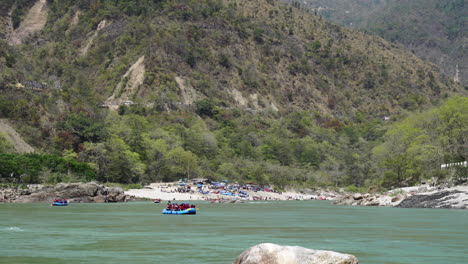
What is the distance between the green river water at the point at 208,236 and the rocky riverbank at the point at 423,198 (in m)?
12.8

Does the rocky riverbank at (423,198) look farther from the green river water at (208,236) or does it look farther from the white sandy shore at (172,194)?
the white sandy shore at (172,194)

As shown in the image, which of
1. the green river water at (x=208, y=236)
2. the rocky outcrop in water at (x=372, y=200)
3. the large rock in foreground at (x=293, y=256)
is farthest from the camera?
the rocky outcrop in water at (x=372, y=200)

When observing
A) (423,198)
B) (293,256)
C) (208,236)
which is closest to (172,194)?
(423,198)

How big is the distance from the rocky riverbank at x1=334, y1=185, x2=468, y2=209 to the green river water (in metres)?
12.8

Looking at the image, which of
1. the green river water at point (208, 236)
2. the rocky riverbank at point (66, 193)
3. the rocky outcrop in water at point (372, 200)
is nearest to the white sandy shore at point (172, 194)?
the rocky riverbank at point (66, 193)

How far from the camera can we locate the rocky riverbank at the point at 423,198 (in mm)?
93537

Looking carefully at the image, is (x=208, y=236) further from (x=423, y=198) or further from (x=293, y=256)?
(x=423, y=198)

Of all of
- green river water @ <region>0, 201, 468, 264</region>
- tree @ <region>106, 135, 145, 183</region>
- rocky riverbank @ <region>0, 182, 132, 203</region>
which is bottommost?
green river water @ <region>0, 201, 468, 264</region>

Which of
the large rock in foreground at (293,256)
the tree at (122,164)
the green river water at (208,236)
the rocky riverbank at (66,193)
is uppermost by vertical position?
the tree at (122,164)

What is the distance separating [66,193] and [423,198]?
55759 millimetres

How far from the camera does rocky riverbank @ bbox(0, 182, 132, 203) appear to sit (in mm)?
102812

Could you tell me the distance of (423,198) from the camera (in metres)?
97.5

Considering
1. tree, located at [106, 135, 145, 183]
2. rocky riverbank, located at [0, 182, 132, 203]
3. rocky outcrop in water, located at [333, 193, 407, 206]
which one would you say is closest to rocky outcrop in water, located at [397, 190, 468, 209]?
rocky outcrop in water, located at [333, 193, 407, 206]

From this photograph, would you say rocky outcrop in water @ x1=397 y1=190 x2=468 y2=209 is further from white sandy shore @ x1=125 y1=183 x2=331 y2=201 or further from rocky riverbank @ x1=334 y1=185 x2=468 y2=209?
white sandy shore @ x1=125 y1=183 x2=331 y2=201
